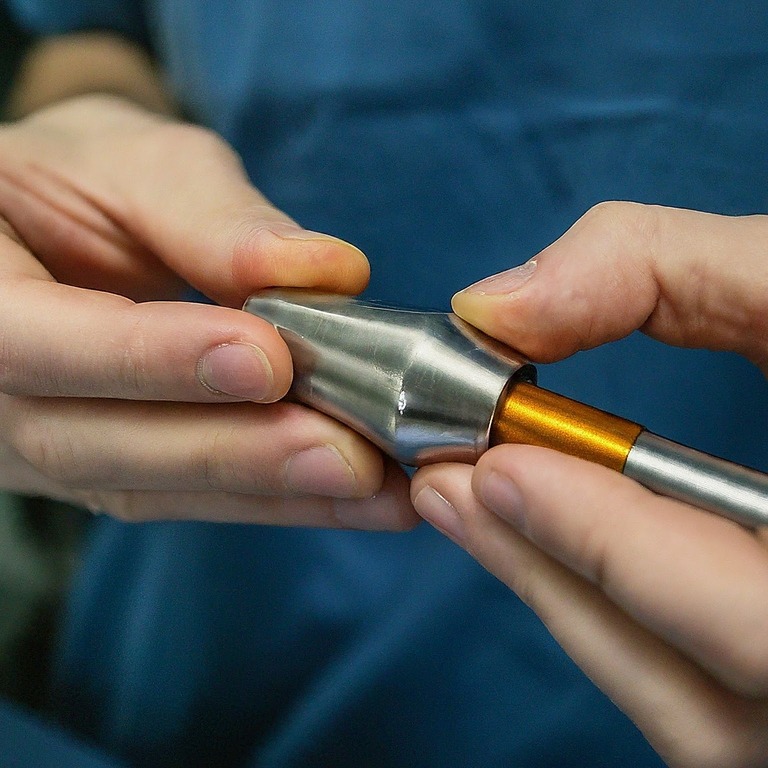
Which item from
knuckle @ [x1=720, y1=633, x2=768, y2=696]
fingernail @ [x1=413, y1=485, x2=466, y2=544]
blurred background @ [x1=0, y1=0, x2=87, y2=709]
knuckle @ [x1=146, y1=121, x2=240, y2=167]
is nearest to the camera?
knuckle @ [x1=720, y1=633, x2=768, y2=696]

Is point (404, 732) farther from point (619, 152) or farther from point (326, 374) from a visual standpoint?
point (619, 152)

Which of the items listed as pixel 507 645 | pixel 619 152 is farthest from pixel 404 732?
pixel 619 152

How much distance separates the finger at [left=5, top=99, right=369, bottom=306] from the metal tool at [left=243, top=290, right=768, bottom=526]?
0.05m

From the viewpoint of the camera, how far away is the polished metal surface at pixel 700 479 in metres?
0.32

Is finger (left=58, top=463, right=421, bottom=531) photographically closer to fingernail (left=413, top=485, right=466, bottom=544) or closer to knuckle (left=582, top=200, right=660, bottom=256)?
fingernail (left=413, top=485, right=466, bottom=544)

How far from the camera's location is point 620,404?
580 mm

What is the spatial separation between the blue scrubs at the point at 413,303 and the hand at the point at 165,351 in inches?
4.5

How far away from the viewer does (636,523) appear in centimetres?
31

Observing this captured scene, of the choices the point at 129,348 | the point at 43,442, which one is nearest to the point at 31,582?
the point at 43,442

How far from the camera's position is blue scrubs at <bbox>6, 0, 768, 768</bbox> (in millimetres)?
530

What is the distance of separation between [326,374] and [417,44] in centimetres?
33

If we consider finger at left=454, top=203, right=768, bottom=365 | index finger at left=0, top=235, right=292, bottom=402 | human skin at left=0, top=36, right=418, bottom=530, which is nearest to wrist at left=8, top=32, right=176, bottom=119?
human skin at left=0, top=36, right=418, bottom=530

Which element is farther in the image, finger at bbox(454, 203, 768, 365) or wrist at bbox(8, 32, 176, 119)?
wrist at bbox(8, 32, 176, 119)

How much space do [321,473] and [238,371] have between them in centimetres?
7
